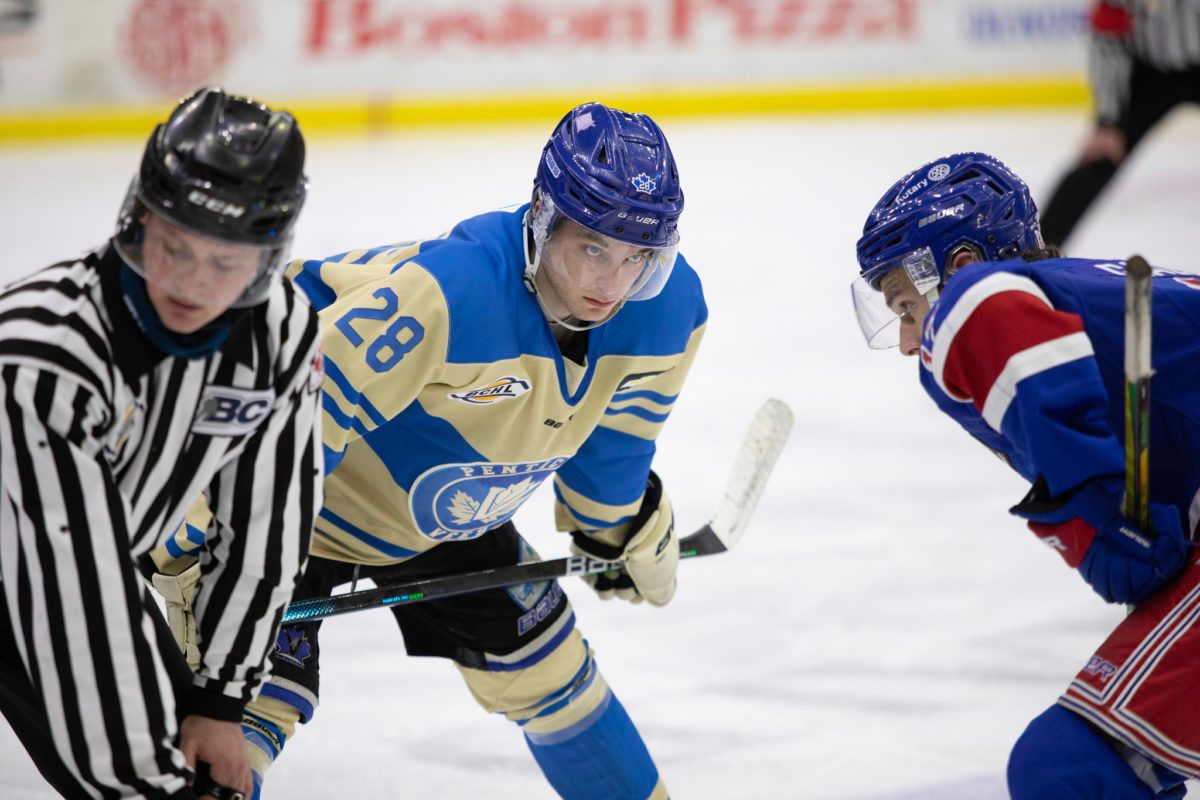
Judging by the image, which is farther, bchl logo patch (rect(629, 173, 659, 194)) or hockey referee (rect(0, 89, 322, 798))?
bchl logo patch (rect(629, 173, 659, 194))

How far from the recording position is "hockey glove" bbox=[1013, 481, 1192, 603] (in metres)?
1.51

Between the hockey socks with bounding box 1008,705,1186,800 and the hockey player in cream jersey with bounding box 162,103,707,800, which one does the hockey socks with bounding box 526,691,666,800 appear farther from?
the hockey socks with bounding box 1008,705,1186,800

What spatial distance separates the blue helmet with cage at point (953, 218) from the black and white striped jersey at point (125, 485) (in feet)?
2.47

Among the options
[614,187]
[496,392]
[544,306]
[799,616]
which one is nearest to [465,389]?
[496,392]

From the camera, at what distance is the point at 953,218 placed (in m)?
1.78

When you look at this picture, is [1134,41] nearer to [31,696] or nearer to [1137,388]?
[1137,388]

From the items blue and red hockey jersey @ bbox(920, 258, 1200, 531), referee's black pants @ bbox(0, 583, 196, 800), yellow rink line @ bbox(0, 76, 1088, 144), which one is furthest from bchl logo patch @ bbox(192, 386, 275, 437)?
yellow rink line @ bbox(0, 76, 1088, 144)

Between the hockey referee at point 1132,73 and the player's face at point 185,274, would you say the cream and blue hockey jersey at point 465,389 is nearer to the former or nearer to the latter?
the player's face at point 185,274

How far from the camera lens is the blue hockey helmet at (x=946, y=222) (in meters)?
1.78

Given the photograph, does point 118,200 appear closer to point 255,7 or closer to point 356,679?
point 255,7

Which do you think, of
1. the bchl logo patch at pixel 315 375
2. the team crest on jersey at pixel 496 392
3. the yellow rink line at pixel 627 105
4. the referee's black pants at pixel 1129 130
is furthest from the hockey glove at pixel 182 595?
the yellow rink line at pixel 627 105

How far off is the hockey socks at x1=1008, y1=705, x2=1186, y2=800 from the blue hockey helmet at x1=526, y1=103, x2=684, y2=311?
0.74 m

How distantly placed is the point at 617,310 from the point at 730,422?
2.16 metres

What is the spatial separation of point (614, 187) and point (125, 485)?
0.75 metres
